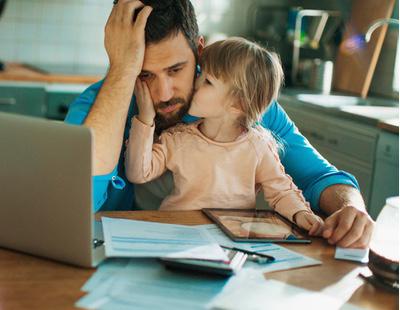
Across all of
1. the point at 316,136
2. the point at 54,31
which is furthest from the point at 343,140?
the point at 54,31

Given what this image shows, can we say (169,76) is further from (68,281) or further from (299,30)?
(299,30)

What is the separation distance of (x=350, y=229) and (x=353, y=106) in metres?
2.27

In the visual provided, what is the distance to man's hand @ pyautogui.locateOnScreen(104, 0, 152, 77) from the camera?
1.81 m

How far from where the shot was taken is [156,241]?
1.37 m

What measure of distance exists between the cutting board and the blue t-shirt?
210cm

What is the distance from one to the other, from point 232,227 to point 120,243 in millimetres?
310

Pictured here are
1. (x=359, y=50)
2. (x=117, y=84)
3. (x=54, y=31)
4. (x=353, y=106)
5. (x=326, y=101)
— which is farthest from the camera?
(x=54, y=31)

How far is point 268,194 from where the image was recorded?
1.82 meters

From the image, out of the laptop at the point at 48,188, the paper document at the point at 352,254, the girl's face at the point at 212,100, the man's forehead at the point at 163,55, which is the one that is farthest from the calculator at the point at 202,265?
the man's forehead at the point at 163,55

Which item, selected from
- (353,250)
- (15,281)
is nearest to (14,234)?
(15,281)

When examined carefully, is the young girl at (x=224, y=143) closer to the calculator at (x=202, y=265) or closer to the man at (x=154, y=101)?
the man at (x=154, y=101)

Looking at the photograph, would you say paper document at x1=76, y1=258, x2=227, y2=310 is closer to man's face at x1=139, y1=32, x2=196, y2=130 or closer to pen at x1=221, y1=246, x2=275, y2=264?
pen at x1=221, y1=246, x2=275, y2=264

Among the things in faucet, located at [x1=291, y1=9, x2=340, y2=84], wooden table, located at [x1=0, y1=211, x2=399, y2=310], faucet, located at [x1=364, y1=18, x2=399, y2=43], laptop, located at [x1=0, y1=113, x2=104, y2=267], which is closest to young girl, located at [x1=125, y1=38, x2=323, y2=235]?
wooden table, located at [x1=0, y1=211, x2=399, y2=310]

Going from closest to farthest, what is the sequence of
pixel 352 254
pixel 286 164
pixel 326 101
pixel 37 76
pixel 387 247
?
pixel 387 247, pixel 352 254, pixel 286 164, pixel 37 76, pixel 326 101
